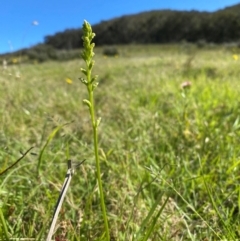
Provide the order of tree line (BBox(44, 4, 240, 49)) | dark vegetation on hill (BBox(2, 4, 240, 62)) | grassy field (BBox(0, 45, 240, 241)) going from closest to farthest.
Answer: grassy field (BBox(0, 45, 240, 241)), dark vegetation on hill (BBox(2, 4, 240, 62)), tree line (BBox(44, 4, 240, 49))

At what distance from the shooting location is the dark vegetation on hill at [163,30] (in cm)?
2360

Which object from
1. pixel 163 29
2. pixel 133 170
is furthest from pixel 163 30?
pixel 133 170

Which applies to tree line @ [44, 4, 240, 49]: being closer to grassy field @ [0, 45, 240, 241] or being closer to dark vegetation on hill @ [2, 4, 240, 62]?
dark vegetation on hill @ [2, 4, 240, 62]

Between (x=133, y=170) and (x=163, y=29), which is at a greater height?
(x=163, y=29)

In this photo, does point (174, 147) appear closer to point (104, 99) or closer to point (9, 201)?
point (9, 201)

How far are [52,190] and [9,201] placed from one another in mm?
153

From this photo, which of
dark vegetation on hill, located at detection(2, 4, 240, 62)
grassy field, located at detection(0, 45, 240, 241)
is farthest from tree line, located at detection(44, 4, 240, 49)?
grassy field, located at detection(0, 45, 240, 241)

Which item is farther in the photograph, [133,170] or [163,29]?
[163,29]

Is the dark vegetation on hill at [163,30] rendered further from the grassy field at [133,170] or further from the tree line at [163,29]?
the grassy field at [133,170]

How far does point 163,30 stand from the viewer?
93.4 feet

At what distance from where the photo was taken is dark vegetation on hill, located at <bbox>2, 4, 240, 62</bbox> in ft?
77.4

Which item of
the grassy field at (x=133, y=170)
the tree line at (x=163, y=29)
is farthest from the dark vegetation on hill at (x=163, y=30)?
the grassy field at (x=133, y=170)

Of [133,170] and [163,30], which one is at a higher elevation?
[163,30]

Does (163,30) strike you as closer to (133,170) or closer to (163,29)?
(163,29)
